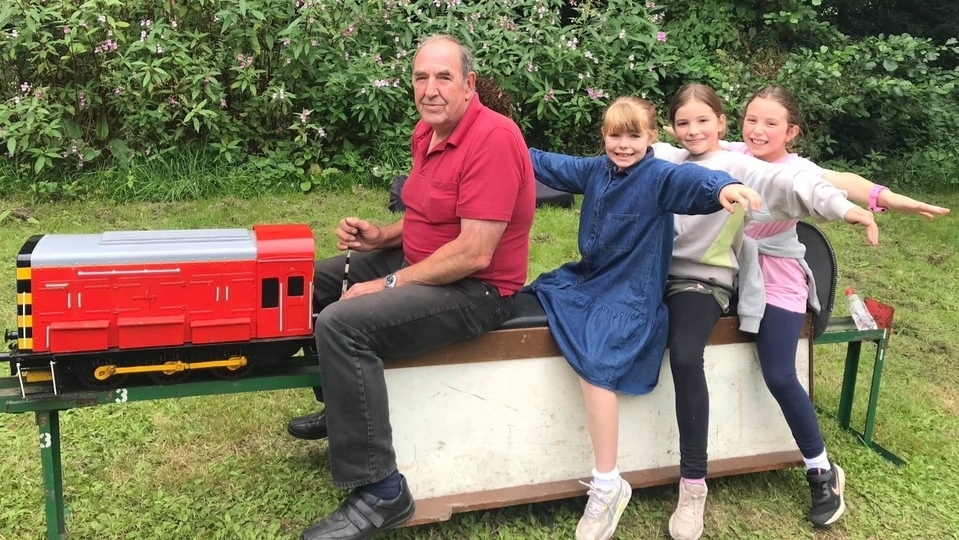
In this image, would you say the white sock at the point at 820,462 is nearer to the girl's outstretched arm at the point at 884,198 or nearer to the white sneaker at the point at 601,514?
the white sneaker at the point at 601,514

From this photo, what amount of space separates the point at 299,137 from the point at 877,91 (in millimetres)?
6033

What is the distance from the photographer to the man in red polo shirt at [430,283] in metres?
2.50

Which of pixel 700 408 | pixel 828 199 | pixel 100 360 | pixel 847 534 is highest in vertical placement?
pixel 828 199

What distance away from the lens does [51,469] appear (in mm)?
2504

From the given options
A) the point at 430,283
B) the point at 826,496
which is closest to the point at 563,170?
the point at 430,283

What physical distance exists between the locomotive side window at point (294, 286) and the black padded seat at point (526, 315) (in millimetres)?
717

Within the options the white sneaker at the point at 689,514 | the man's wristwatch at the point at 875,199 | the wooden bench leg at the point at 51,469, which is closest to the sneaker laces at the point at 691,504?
the white sneaker at the point at 689,514

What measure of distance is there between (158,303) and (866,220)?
86.4 inches

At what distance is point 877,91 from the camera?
826 cm

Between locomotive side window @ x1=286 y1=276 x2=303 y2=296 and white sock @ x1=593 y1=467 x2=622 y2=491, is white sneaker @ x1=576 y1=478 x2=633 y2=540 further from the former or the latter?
locomotive side window @ x1=286 y1=276 x2=303 y2=296

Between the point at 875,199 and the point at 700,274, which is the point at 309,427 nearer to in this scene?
the point at 700,274

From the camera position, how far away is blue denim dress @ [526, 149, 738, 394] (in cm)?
277

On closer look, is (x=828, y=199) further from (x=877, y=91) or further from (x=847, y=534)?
(x=877, y=91)

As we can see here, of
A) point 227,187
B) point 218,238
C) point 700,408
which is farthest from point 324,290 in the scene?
point 227,187
